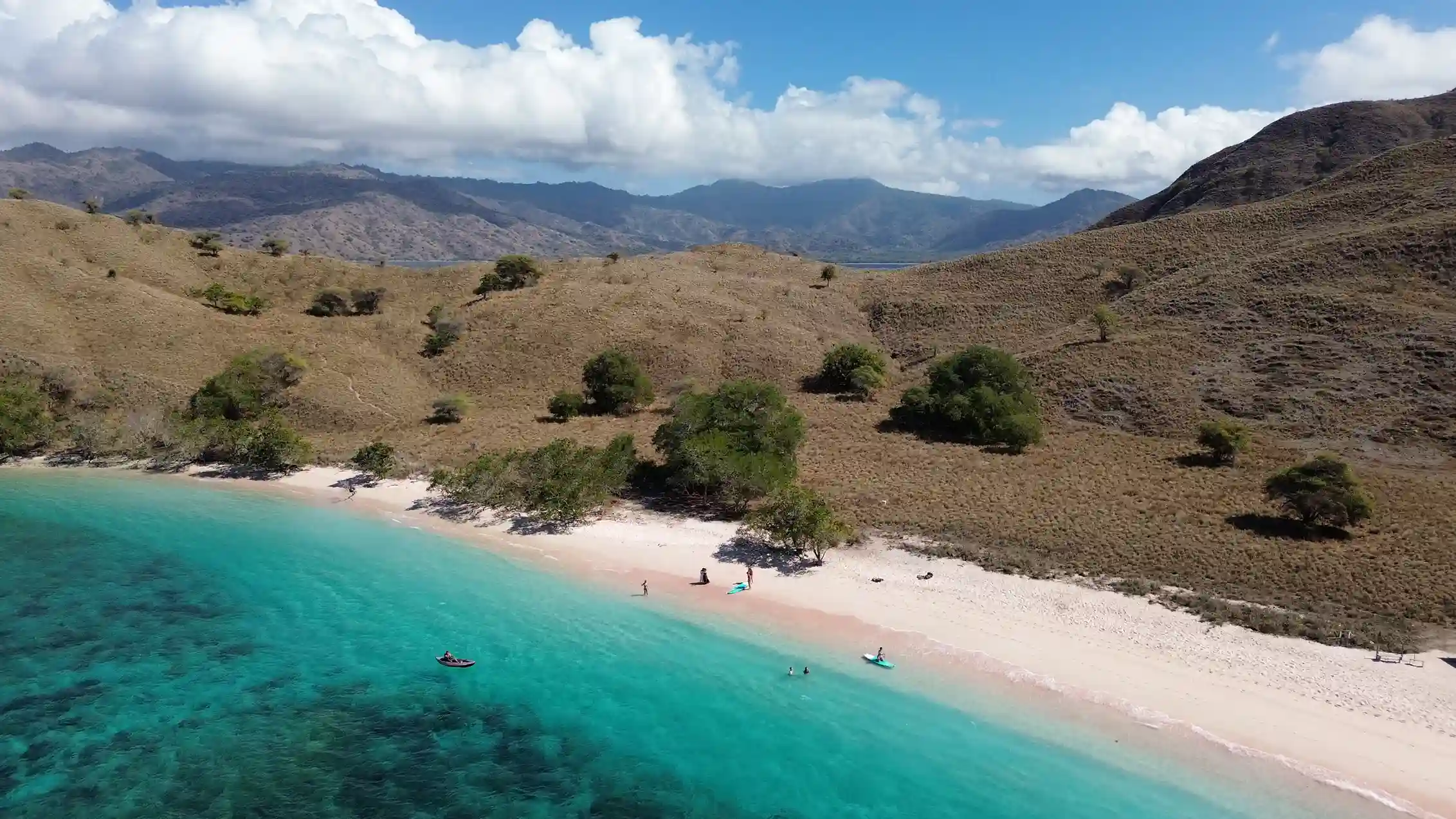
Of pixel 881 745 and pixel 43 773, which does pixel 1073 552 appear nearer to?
pixel 881 745

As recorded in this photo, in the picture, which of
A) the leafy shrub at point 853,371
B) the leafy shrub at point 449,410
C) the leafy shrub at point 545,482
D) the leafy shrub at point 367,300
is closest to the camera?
the leafy shrub at point 545,482

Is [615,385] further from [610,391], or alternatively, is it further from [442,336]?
[442,336]

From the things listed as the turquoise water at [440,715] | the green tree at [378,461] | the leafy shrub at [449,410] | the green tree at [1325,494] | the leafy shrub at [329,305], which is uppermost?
the leafy shrub at [329,305]

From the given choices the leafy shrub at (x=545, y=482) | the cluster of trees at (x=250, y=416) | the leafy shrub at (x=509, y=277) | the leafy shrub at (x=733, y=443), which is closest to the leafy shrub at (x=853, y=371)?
the leafy shrub at (x=733, y=443)

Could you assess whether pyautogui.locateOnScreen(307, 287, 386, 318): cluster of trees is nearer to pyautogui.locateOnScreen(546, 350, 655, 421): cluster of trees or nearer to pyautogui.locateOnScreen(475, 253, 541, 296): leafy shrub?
pyautogui.locateOnScreen(475, 253, 541, 296): leafy shrub

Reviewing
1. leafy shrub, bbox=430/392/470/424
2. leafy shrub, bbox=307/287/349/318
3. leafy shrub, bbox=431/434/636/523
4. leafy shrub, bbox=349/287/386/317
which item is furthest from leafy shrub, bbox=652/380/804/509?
leafy shrub, bbox=307/287/349/318

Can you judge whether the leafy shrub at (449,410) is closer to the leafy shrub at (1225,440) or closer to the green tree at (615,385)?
the green tree at (615,385)
